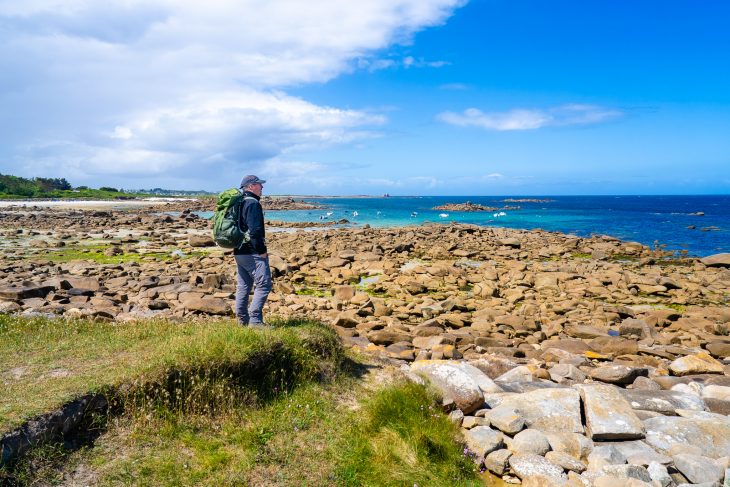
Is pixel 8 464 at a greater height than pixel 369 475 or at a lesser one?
greater

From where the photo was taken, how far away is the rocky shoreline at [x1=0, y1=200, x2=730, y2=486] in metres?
5.96

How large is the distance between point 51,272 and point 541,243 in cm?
3156

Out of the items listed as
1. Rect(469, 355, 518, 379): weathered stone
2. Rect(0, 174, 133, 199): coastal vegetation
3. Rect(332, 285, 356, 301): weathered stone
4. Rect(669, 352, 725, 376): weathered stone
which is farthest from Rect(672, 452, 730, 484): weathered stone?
Rect(0, 174, 133, 199): coastal vegetation

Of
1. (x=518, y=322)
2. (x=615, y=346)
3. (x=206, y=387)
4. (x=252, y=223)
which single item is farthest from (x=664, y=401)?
(x=252, y=223)

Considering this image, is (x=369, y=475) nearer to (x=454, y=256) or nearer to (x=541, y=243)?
(x=454, y=256)

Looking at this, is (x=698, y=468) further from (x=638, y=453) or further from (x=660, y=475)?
(x=638, y=453)

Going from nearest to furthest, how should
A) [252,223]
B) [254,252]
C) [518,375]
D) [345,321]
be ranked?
[252,223] → [254,252] → [518,375] → [345,321]

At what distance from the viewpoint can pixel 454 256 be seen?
2841 cm

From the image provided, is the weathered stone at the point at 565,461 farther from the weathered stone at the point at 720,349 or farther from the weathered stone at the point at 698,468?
the weathered stone at the point at 720,349

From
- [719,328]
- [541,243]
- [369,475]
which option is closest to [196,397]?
[369,475]

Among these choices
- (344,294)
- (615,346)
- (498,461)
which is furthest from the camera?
(344,294)

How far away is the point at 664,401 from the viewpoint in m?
7.12

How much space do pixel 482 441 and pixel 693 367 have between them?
20.3ft

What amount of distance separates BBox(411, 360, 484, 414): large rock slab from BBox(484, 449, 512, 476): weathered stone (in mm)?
1002
